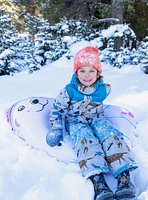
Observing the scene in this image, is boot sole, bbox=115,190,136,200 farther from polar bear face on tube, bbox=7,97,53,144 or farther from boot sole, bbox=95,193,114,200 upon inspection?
polar bear face on tube, bbox=7,97,53,144

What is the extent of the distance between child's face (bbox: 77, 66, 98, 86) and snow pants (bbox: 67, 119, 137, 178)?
1.15 ft

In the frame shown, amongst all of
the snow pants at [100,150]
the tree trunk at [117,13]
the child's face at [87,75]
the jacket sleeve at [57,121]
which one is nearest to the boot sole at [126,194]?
the snow pants at [100,150]

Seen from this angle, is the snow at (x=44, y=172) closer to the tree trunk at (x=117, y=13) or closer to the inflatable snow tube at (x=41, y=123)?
the inflatable snow tube at (x=41, y=123)

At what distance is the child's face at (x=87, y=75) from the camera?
2186mm

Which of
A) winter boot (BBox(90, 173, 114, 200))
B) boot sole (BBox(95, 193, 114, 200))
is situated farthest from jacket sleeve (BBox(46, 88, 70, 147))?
boot sole (BBox(95, 193, 114, 200))

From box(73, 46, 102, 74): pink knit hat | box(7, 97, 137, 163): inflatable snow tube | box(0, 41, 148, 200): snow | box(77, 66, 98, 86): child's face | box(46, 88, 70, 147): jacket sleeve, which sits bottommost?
box(0, 41, 148, 200): snow

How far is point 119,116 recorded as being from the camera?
2426 mm

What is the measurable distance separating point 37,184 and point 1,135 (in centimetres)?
83

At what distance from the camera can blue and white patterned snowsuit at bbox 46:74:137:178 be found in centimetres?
171

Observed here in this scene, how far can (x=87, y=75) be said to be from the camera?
7.17 ft

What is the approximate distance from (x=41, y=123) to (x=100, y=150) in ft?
2.16

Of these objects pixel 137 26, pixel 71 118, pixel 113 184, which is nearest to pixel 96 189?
pixel 113 184

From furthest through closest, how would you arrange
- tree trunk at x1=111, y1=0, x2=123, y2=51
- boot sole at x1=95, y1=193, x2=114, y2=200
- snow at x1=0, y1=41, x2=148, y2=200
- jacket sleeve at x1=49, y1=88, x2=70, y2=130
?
1. tree trunk at x1=111, y1=0, x2=123, y2=51
2. jacket sleeve at x1=49, y1=88, x2=70, y2=130
3. snow at x1=0, y1=41, x2=148, y2=200
4. boot sole at x1=95, y1=193, x2=114, y2=200

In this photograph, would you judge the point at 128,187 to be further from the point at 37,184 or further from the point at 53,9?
the point at 53,9
